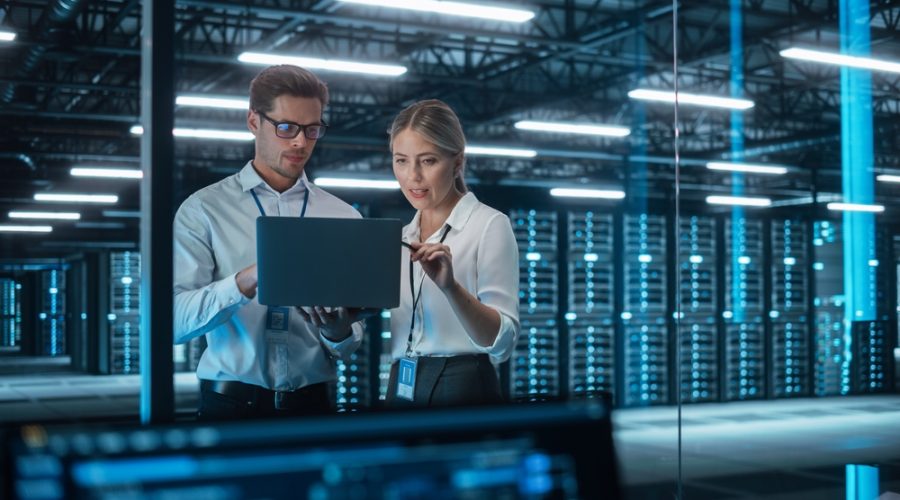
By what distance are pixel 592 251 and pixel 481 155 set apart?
1.53 m

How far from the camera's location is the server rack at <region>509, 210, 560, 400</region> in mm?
5641

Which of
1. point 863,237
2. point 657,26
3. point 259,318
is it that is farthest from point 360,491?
point 657,26

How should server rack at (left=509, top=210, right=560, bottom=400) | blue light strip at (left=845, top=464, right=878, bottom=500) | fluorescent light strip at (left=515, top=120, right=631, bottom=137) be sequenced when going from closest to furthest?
blue light strip at (left=845, top=464, right=878, bottom=500) < fluorescent light strip at (left=515, top=120, right=631, bottom=137) < server rack at (left=509, top=210, right=560, bottom=400)

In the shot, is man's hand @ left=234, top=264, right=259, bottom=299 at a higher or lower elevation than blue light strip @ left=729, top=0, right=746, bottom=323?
lower

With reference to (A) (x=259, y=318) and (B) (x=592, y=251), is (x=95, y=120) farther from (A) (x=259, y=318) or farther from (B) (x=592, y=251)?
(B) (x=592, y=251)

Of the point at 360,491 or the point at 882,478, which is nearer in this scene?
the point at 360,491

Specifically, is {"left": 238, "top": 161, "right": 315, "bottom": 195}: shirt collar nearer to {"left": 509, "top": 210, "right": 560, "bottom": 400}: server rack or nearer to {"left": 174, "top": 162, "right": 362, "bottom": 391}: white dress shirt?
{"left": 174, "top": 162, "right": 362, "bottom": 391}: white dress shirt

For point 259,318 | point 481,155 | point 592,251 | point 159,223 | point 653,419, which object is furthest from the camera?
point 653,419

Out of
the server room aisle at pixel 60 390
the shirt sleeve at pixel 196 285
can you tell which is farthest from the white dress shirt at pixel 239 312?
the server room aisle at pixel 60 390

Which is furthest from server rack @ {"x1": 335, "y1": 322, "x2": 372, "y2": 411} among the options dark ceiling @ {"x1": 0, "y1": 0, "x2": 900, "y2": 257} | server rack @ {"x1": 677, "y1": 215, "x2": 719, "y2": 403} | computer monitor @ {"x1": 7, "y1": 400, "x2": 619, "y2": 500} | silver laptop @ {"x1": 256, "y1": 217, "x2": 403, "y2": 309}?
computer monitor @ {"x1": 7, "y1": 400, "x2": 619, "y2": 500}

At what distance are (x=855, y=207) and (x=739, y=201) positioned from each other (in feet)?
3.72

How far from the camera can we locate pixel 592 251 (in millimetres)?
5828

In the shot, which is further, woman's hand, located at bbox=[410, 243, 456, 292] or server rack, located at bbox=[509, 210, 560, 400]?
server rack, located at bbox=[509, 210, 560, 400]

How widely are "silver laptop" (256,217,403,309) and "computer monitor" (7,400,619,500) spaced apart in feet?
2.56
